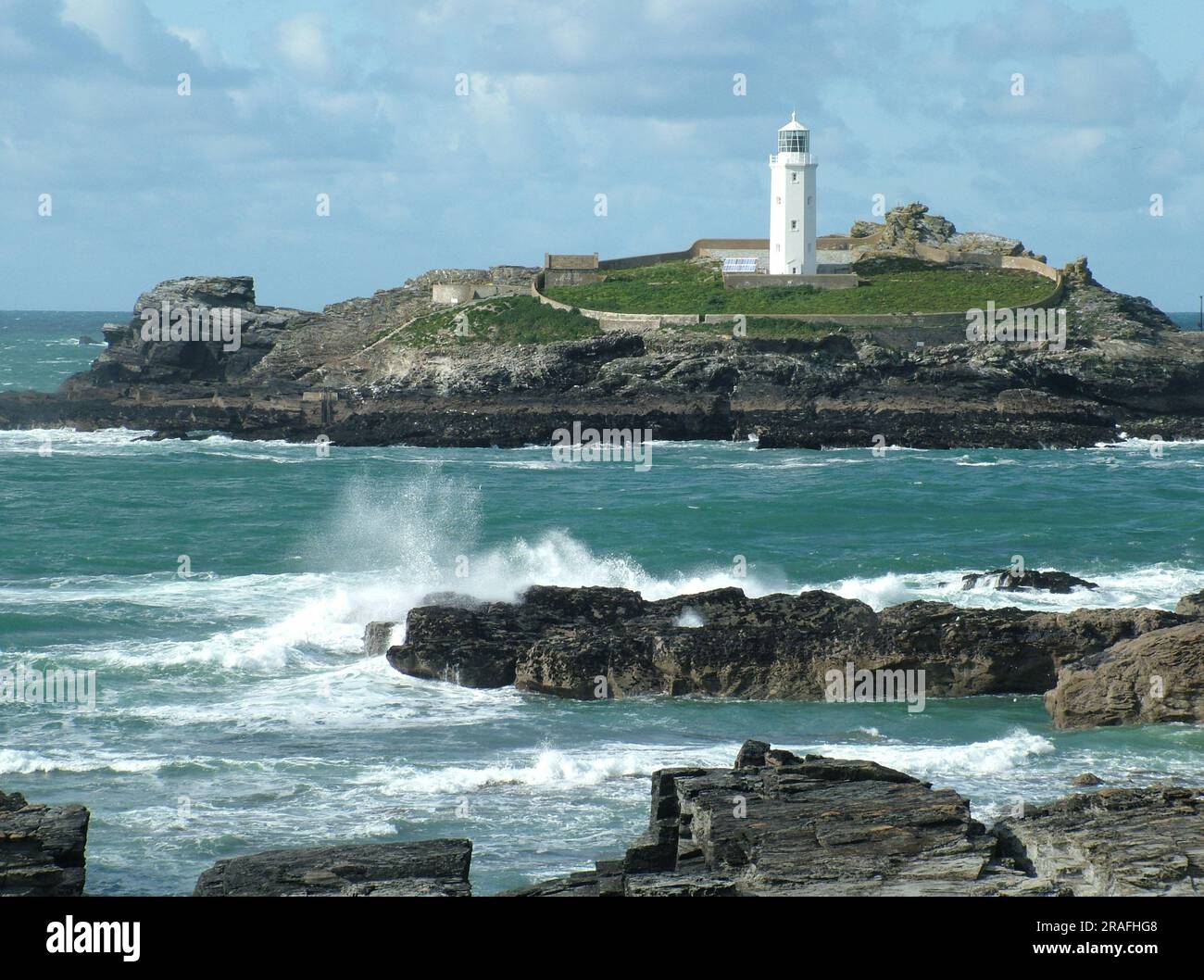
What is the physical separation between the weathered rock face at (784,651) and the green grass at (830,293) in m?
51.5

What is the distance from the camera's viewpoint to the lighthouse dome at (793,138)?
261ft

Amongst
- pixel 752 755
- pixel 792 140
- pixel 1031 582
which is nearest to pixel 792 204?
pixel 792 140

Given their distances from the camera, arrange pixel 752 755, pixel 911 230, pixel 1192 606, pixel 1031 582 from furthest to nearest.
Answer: pixel 911 230 → pixel 1031 582 → pixel 1192 606 → pixel 752 755

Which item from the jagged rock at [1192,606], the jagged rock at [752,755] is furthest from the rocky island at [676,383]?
the jagged rock at [752,755]

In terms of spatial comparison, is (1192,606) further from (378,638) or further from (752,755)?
(378,638)

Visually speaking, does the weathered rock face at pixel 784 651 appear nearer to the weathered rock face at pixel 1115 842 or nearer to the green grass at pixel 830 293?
the weathered rock face at pixel 1115 842

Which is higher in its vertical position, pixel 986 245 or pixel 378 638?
pixel 986 245

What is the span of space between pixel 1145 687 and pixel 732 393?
Answer: 44290 mm

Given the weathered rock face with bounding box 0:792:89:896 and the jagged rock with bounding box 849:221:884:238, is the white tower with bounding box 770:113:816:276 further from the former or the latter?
the weathered rock face with bounding box 0:792:89:896

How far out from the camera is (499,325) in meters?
77.8
